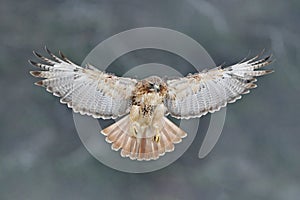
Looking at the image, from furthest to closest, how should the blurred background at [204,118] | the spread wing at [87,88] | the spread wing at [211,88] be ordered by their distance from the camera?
the blurred background at [204,118] → the spread wing at [211,88] → the spread wing at [87,88]

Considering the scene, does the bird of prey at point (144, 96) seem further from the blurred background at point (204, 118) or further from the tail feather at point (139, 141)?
the blurred background at point (204, 118)

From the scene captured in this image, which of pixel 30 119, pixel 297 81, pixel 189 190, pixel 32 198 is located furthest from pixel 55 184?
pixel 297 81

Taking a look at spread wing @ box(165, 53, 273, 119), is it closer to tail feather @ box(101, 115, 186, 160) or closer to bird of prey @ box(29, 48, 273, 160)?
bird of prey @ box(29, 48, 273, 160)

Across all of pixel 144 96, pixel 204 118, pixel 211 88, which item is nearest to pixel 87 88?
pixel 144 96

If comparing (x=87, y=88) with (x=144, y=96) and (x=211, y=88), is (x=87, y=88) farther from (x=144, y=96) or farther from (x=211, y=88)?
(x=211, y=88)

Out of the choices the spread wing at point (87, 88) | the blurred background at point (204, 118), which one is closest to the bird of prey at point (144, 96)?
the spread wing at point (87, 88)

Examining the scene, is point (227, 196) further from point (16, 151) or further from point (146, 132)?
point (16, 151)
